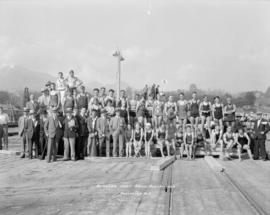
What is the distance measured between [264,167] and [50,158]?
24.0 ft

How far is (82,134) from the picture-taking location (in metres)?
15.0

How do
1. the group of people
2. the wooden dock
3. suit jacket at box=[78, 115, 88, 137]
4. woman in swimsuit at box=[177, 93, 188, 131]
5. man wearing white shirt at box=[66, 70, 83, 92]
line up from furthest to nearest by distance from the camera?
man wearing white shirt at box=[66, 70, 83, 92], woman in swimsuit at box=[177, 93, 188, 131], the group of people, suit jacket at box=[78, 115, 88, 137], the wooden dock

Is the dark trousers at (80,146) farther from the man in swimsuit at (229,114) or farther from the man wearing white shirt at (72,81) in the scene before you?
the man in swimsuit at (229,114)

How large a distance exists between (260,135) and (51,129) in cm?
766

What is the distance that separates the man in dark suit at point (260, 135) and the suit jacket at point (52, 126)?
7.32m

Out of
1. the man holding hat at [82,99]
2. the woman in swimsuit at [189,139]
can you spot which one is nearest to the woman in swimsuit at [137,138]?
the woman in swimsuit at [189,139]

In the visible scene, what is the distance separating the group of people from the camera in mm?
15008

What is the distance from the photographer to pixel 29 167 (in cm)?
1313

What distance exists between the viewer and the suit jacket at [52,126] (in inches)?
566

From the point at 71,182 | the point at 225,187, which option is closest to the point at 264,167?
the point at 225,187

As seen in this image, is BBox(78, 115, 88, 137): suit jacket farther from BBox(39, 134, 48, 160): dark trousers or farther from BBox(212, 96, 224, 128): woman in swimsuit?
BBox(212, 96, 224, 128): woman in swimsuit

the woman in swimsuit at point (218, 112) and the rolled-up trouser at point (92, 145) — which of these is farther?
the woman in swimsuit at point (218, 112)

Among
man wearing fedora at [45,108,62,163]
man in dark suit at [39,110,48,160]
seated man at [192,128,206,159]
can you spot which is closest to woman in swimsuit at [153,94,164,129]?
seated man at [192,128,206,159]

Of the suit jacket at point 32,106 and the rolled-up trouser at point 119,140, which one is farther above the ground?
the suit jacket at point 32,106
